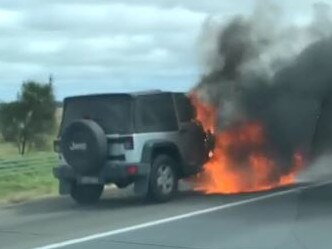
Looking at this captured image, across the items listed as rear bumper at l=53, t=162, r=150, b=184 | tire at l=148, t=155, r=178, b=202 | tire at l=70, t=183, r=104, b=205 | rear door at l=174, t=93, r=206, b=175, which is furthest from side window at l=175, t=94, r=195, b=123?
tire at l=70, t=183, r=104, b=205

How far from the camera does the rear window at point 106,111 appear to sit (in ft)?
47.7

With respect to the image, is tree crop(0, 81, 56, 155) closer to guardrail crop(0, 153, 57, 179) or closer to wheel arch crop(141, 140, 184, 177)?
guardrail crop(0, 153, 57, 179)

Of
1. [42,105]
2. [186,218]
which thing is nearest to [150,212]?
[186,218]

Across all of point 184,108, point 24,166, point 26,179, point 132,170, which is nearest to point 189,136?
point 184,108

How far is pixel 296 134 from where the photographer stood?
675 inches

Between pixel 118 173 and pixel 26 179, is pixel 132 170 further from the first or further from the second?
pixel 26 179

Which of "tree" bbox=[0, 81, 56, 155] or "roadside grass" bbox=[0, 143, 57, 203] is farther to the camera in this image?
"tree" bbox=[0, 81, 56, 155]

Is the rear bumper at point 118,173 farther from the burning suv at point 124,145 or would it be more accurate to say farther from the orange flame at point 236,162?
the orange flame at point 236,162

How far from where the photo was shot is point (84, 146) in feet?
47.3

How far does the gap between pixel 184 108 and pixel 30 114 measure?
1090 inches

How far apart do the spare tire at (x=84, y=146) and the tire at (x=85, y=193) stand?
788 millimetres

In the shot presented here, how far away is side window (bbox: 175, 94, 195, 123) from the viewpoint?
51.4 ft

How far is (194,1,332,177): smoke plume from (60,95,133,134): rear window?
2.72 m

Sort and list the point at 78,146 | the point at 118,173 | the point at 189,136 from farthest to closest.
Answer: the point at 189,136
the point at 78,146
the point at 118,173
